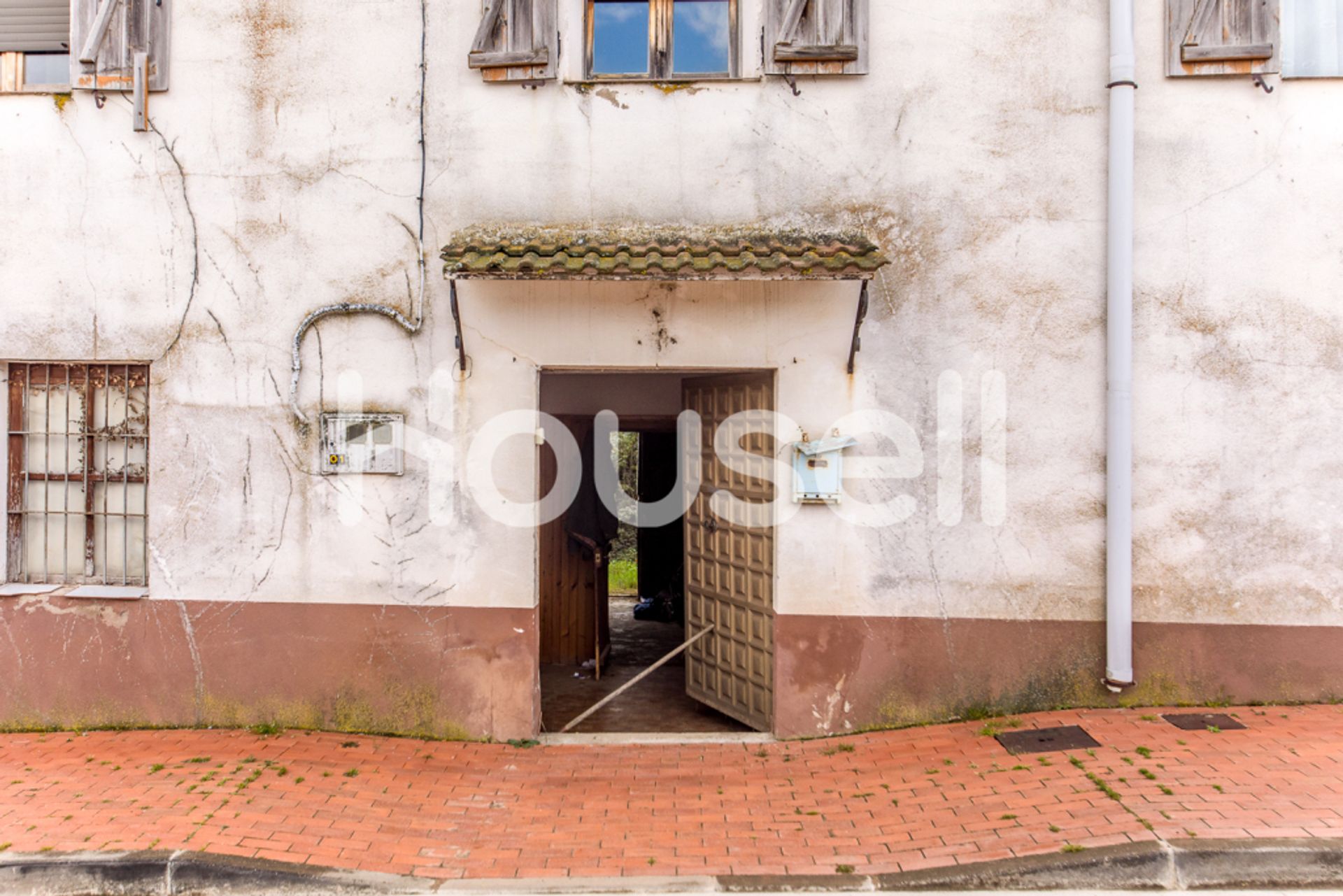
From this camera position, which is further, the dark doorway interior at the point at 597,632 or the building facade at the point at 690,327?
the dark doorway interior at the point at 597,632

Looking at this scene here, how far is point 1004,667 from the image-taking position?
614 cm

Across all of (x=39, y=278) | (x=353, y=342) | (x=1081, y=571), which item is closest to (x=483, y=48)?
(x=353, y=342)

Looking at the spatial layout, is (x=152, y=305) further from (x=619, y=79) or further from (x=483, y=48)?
(x=619, y=79)

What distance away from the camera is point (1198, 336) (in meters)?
6.07

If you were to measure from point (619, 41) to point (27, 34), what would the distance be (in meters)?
4.48

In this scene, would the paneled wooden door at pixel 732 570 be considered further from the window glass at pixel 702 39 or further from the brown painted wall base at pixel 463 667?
the window glass at pixel 702 39

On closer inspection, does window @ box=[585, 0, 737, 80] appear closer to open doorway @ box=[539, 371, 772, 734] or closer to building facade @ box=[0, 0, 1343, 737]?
building facade @ box=[0, 0, 1343, 737]

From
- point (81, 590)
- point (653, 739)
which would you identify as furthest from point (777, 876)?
point (81, 590)

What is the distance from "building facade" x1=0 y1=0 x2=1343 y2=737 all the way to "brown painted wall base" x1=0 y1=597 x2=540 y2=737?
28 millimetres

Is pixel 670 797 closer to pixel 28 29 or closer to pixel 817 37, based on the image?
pixel 817 37

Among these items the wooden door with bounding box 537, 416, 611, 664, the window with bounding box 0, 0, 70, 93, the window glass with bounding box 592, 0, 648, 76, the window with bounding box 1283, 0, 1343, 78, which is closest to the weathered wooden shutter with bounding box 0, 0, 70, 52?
the window with bounding box 0, 0, 70, 93

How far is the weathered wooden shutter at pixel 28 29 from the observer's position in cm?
651

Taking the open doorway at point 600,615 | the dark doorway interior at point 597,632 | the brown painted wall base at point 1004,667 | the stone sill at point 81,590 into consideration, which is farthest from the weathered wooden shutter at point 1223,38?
the stone sill at point 81,590

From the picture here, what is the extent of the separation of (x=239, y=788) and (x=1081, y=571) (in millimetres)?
5764
